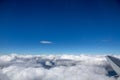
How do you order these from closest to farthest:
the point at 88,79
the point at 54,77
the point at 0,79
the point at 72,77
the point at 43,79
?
the point at 0,79 → the point at 88,79 → the point at 72,77 → the point at 54,77 → the point at 43,79

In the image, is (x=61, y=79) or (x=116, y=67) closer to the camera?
(x=116, y=67)

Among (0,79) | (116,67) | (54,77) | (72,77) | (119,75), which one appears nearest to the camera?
(119,75)

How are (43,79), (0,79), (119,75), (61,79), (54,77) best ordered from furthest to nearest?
(43,79), (54,77), (61,79), (0,79), (119,75)

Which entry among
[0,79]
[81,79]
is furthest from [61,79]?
[0,79]

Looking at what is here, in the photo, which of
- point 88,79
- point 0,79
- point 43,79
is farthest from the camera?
point 43,79

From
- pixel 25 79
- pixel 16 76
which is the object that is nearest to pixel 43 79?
pixel 25 79

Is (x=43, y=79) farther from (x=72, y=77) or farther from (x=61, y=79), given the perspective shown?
(x=72, y=77)

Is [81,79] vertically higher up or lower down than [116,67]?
lower down

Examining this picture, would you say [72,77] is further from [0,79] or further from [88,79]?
[0,79]

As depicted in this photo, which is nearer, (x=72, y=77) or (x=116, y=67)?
(x=116, y=67)
